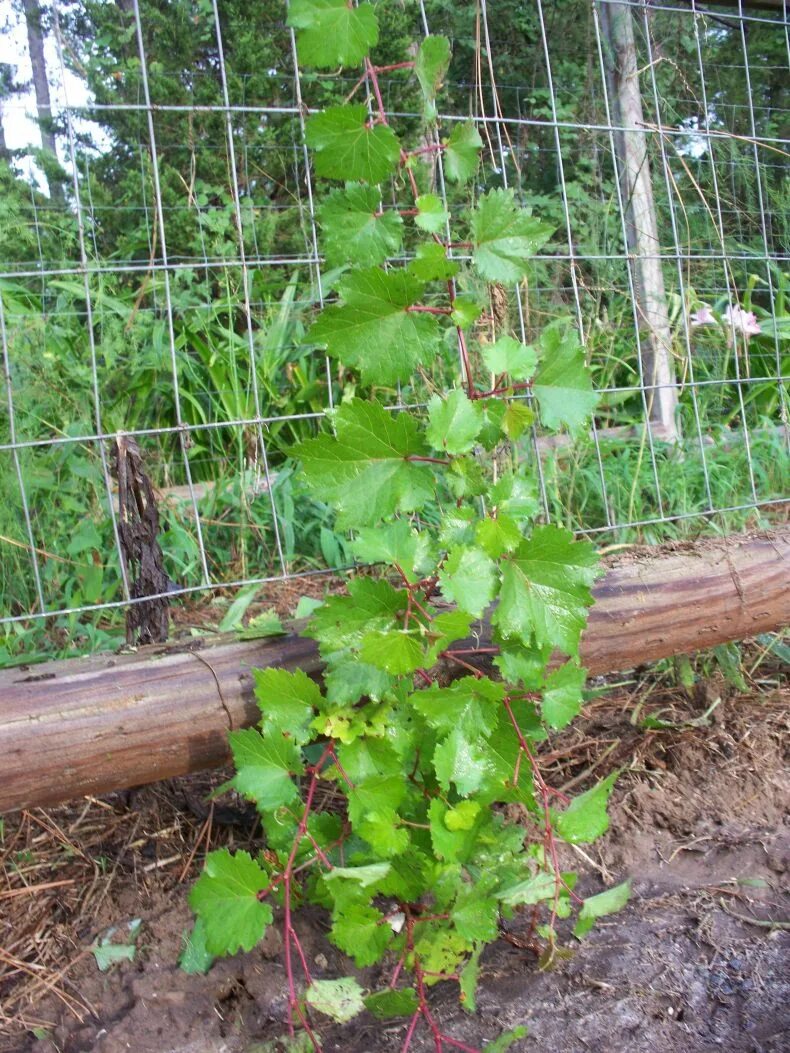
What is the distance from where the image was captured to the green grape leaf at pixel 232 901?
1043 mm

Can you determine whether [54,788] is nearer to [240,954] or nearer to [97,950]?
[97,950]

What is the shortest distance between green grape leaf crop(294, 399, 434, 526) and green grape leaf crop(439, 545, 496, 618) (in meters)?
0.10

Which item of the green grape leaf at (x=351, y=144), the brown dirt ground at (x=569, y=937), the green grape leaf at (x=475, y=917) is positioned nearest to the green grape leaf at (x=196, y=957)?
the brown dirt ground at (x=569, y=937)

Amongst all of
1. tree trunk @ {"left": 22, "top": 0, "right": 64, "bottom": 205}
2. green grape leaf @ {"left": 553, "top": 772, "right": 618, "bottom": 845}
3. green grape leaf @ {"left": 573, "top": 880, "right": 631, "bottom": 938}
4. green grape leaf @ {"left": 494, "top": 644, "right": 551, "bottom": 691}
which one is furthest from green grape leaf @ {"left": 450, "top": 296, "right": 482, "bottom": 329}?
tree trunk @ {"left": 22, "top": 0, "right": 64, "bottom": 205}

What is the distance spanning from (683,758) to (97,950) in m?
1.15

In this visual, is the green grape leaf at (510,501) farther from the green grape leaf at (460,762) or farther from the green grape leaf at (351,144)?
the green grape leaf at (351,144)

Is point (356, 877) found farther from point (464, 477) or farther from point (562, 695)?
point (464, 477)

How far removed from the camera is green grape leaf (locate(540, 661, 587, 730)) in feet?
3.93

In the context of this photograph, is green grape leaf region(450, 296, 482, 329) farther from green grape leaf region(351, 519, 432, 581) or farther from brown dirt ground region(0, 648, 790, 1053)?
brown dirt ground region(0, 648, 790, 1053)

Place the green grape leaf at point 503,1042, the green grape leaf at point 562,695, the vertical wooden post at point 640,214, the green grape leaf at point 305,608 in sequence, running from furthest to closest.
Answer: the vertical wooden post at point 640,214 < the green grape leaf at point 305,608 < the green grape leaf at point 562,695 < the green grape leaf at point 503,1042


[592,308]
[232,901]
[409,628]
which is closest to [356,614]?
[409,628]

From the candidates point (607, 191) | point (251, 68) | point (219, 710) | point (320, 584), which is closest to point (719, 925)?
point (219, 710)

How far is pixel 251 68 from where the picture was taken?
373 cm

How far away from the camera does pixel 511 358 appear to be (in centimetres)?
112
